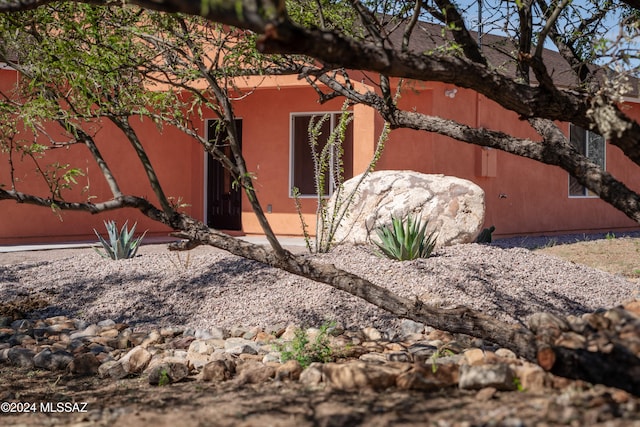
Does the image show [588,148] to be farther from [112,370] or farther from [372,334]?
[112,370]

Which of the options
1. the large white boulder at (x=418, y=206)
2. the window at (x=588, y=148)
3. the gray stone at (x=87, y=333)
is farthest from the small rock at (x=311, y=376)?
the window at (x=588, y=148)

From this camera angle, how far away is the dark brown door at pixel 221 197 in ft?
49.4

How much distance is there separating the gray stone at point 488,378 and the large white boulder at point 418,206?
5.60 meters

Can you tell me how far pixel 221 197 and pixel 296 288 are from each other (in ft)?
27.5

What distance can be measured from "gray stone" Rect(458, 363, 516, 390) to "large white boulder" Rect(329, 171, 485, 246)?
5.60 metres

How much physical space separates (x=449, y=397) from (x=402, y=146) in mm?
9347

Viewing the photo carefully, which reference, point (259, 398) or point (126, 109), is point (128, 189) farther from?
point (259, 398)

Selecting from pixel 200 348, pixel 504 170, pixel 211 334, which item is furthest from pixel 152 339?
pixel 504 170

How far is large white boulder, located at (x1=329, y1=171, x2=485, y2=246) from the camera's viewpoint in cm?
983

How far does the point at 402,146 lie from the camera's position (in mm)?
12953

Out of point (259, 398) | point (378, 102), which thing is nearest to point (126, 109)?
point (378, 102)

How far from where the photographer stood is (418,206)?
32.7 feet

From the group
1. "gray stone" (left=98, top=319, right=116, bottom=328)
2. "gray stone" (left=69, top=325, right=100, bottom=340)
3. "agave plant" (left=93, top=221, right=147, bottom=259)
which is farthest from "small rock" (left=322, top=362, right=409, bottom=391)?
"agave plant" (left=93, top=221, right=147, bottom=259)

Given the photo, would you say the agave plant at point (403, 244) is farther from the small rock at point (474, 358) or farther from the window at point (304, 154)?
the window at point (304, 154)
